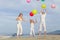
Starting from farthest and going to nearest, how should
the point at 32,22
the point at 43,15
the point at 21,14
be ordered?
the point at 32,22
the point at 21,14
the point at 43,15

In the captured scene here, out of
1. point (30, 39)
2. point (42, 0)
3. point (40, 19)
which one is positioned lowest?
point (30, 39)

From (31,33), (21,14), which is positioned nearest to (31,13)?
(21,14)

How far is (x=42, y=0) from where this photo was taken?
21281 millimetres

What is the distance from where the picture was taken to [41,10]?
20734mm

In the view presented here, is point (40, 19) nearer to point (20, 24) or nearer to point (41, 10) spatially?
point (41, 10)

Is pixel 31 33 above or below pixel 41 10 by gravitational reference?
below

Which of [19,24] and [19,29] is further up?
[19,24]

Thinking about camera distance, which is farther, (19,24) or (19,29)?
(19,29)

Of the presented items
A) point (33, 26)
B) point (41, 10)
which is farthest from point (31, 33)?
point (41, 10)

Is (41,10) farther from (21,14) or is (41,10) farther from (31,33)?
(31,33)

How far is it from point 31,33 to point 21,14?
2.65 metres

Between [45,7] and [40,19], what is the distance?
106 centimetres

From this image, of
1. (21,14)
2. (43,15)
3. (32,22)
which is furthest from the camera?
(32,22)

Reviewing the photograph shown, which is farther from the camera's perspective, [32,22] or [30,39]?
[32,22]
